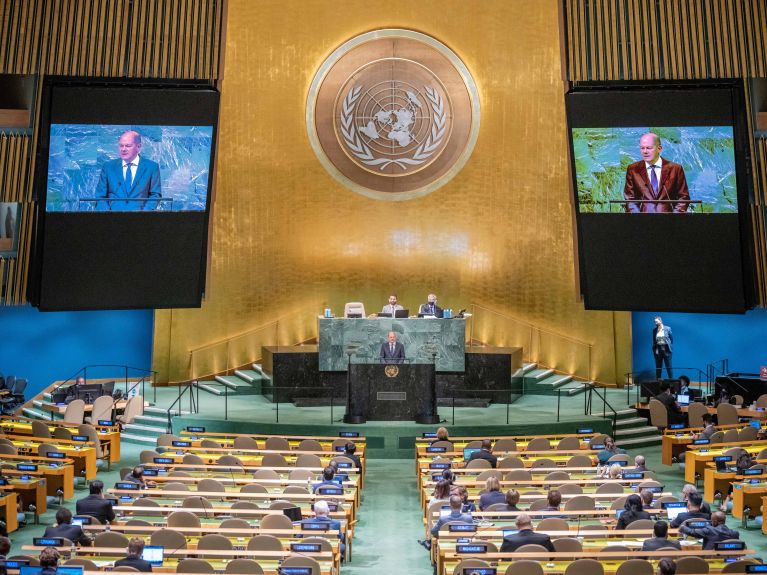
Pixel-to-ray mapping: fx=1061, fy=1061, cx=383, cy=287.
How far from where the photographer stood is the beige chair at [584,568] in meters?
8.97

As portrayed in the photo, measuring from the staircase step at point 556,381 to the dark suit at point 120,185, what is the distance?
945 centimetres

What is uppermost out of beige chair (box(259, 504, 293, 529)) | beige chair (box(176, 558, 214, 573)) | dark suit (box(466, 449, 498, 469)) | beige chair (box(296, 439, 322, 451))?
beige chair (box(296, 439, 322, 451))

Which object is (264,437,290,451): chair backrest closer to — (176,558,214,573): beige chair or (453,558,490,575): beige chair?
(176,558,214,573): beige chair

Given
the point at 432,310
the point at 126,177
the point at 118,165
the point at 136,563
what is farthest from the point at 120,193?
the point at 136,563

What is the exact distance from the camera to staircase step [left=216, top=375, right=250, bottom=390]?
21.7 metres

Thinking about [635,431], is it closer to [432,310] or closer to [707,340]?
[432,310]

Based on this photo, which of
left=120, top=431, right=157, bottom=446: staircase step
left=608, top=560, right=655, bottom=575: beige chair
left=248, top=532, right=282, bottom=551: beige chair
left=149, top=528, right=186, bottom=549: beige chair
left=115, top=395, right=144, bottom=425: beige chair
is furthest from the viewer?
left=115, top=395, right=144, bottom=425: beige chair

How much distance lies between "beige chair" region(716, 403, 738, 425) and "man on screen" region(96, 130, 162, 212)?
1067 centimetres

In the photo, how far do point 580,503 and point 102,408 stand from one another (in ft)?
32.6

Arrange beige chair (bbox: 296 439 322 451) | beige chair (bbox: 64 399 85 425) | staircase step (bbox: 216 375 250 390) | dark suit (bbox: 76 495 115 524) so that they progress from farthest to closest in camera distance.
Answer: staircase step (bbox: 216 375 250 390) → beige chair (bbox: 64 399 85 425) → beige chair (bbox: 296 439 322 451) → dark suit (bbox: 76 495 115 524)

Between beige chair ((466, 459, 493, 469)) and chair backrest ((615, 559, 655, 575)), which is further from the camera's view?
beige chair ((466, 459, 493, 469))

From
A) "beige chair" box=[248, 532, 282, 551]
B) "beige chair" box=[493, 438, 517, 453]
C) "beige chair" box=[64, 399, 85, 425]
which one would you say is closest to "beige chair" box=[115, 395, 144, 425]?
"beige chair" box=[64, 399, 85, 425]

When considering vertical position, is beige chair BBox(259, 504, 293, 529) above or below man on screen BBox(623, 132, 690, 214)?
below

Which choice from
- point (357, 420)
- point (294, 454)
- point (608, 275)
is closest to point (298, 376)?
point (357, 420)
